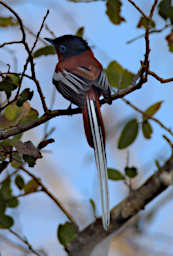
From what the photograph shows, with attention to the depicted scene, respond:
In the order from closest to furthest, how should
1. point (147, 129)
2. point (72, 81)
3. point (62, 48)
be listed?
point (72, 81), point (147, 129), point (62, 48)

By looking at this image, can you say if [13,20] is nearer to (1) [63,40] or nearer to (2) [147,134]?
(1) [63,40]

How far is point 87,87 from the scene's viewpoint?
2697 mm

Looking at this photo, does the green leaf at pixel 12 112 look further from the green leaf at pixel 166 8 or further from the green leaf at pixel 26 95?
the green leaf at pixel 166 8

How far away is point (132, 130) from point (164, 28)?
2.37 feet

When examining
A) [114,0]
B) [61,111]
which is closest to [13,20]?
[114,0]

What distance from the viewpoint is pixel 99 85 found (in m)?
2.71

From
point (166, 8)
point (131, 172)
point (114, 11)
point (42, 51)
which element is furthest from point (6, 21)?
point (131, 172)

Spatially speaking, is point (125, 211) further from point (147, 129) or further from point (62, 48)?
point (62, 48)

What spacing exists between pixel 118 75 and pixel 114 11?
39cm

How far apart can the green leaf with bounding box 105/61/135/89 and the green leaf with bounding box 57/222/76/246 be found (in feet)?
2.94

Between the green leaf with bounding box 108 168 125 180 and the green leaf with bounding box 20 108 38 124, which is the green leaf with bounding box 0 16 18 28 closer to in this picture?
the green leaf with bounding box 20 108 38 124

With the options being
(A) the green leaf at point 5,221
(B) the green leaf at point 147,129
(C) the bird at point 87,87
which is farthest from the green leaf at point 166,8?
(A) the green leaf at point 5,221

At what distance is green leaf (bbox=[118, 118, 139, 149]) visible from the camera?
307cm

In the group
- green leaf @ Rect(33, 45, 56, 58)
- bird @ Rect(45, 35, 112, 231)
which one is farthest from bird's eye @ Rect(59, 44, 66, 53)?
green leaf @ Rect(33, 45, 56, 58)
